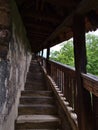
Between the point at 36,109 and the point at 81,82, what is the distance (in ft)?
6.56

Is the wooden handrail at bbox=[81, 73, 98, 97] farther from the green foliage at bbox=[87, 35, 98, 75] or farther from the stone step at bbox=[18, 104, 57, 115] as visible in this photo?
the green foliage at bbox=[87, 35, 98, 75]

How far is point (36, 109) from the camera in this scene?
4125mm

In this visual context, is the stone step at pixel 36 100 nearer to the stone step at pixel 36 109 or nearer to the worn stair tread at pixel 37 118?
the stone step at pixel 36 109

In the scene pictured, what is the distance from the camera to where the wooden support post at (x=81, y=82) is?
2.25 meters

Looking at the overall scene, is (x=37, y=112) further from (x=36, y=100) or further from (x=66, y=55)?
(x=66, y=55)

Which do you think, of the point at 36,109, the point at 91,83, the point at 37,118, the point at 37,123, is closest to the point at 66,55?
the point at 36,109

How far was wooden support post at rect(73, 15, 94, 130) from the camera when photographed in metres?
2.25

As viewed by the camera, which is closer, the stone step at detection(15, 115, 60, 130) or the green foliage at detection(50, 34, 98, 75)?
the stone step at detection(15, 115, 60, 130)

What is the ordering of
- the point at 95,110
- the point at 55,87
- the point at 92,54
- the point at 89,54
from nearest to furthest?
the point at 95,110 → the point at 55,87 → the point at 92,54 → the point at 89,54

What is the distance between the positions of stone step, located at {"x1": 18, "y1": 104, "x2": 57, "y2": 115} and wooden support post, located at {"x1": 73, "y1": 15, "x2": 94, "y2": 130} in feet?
5.65

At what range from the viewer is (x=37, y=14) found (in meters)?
3.43

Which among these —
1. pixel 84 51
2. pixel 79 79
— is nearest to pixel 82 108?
pixel 79 79

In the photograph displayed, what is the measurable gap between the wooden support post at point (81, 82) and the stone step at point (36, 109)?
1722 mm

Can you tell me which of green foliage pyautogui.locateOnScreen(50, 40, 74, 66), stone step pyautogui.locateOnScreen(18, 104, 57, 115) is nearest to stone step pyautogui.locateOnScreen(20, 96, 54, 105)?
stone step pyautogui.locateOnScreen(18, 104, 57, 115)
